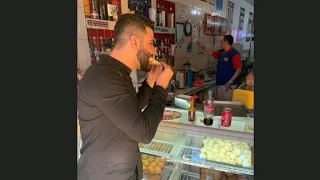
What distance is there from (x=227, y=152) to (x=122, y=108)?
115 centimetres

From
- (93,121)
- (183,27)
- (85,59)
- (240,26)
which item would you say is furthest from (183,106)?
(240,26)

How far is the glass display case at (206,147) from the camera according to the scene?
5.75 ft

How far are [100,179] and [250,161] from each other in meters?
1.11

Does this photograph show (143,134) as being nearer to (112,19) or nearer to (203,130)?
(203,130)

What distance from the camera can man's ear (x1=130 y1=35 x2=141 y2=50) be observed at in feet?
4.25

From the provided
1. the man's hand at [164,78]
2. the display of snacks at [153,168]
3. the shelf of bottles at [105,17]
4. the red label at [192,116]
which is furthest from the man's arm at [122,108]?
the shelf of bottles at [105,17]

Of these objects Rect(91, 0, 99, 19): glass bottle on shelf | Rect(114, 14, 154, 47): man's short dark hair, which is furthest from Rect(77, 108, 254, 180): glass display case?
Rect(91, 0, 99, 19): glass bottle on shelf

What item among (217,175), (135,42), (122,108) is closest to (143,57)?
(135,42)

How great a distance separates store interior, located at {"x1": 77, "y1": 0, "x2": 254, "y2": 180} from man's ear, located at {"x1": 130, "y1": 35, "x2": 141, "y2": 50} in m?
0.88

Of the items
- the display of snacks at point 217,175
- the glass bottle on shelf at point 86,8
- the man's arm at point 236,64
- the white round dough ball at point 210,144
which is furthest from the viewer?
the man's arm at point 236,64

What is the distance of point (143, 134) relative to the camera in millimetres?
1133

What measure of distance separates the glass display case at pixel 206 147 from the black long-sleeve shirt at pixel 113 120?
55 cm

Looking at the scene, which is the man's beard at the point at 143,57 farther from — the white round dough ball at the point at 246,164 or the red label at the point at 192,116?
the white round dough ball at the point at 246,164

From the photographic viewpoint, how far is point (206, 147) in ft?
6.37
